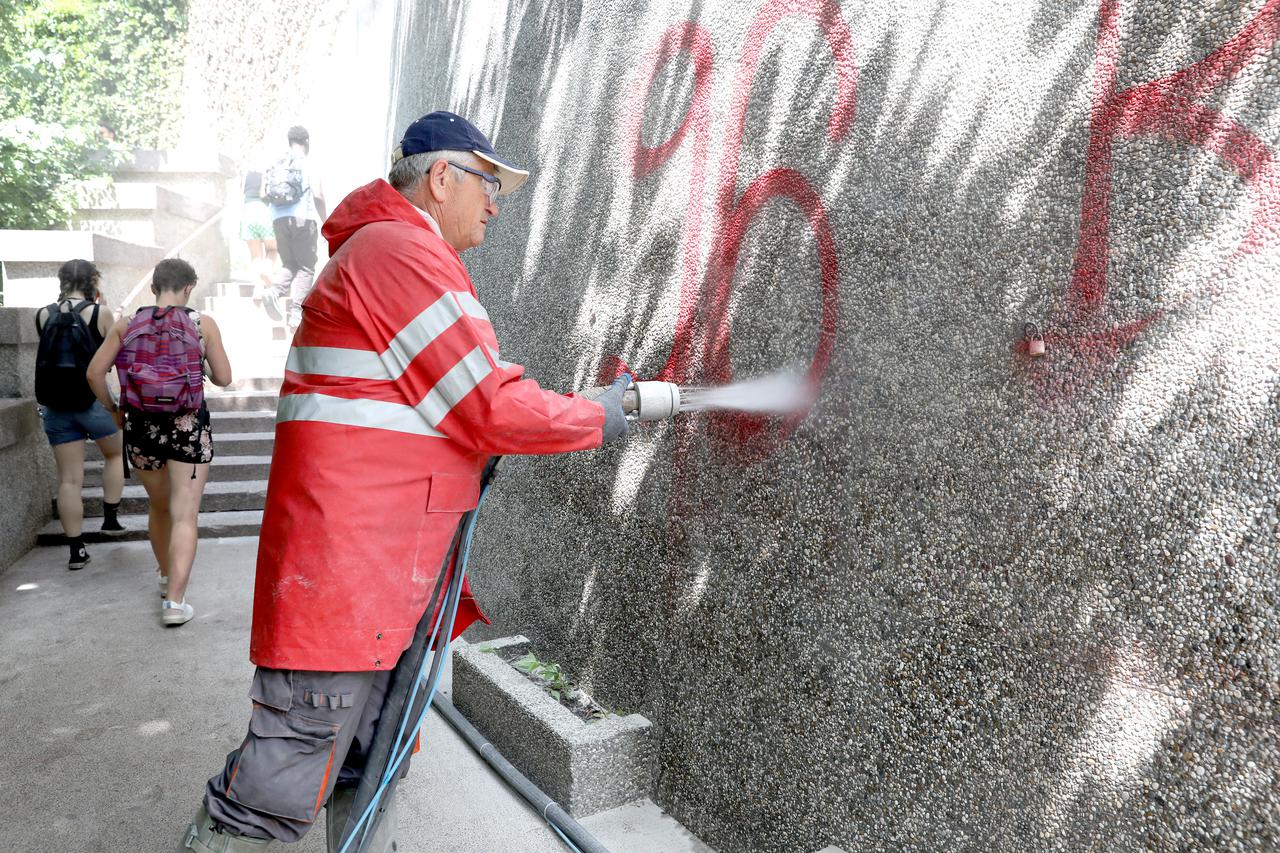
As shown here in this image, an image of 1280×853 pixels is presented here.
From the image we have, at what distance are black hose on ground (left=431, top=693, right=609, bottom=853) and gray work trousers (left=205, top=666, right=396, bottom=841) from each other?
3.63 feet

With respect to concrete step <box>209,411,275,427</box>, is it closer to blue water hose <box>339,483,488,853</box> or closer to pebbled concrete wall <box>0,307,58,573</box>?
pebbled concrete wall <box>0,307,58,573</box>

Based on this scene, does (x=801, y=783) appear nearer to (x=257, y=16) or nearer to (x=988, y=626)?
(x=988, y=626)

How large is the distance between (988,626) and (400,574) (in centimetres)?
141

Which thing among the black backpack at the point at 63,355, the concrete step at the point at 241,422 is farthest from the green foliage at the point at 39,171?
the black backpack at the point at 63,355

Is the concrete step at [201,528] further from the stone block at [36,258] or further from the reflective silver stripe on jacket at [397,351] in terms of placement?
the reflective silver stripe on jacket at [397,351]

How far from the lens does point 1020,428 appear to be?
1968 mm

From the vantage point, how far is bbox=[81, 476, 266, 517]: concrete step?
7203 millimetres

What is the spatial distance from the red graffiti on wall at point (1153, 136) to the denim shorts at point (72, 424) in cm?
638

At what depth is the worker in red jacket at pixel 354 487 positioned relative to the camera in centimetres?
205

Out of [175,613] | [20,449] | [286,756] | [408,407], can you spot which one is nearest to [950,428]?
[408,407]

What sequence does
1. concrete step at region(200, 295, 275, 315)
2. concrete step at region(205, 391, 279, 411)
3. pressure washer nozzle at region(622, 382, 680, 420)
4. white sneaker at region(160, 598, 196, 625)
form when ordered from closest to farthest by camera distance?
pressure washer nozzle at region(622, 382, 680, 420), white sneaker at region(160, 598, 196, 625), concrete step at region(205, 391, 279, 411), concrete step at region(200, 295, 275, 315)

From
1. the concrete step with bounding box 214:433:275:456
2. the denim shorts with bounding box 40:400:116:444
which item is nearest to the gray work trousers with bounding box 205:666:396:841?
the denim shorts with bounding box 40:400:116:444

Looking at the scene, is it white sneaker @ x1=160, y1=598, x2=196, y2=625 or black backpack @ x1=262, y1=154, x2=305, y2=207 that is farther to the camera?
black backpack @ x1=262, y1=154, x2=305, y2=207

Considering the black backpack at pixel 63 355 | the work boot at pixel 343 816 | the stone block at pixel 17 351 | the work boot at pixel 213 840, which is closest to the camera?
the work boot at pixel 213 840
